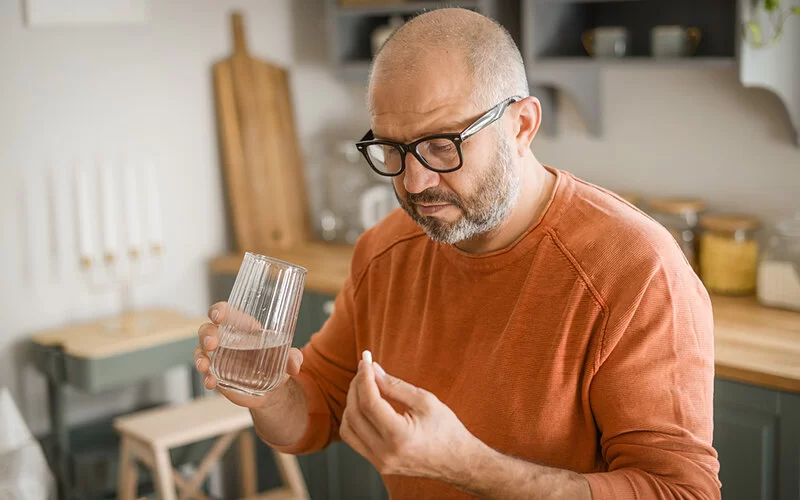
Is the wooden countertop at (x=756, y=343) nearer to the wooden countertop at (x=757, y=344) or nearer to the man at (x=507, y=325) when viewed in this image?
the wooden countertop at (x=757, y=344)

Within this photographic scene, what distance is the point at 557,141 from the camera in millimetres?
3018

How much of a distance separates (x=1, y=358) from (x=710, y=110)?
7.28 feet

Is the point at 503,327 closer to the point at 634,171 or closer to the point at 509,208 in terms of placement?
the point at 509,208

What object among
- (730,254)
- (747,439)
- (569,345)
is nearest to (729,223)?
(730,254)

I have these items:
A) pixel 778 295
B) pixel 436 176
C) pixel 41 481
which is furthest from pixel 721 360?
pixel 41 481

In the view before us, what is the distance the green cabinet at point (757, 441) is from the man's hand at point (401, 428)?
1.08 metres

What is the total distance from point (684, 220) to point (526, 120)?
1.37m

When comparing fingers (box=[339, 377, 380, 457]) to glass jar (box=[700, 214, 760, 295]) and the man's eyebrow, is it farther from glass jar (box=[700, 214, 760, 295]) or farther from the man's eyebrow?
glass jar (box=[700, 214, 760, 295])

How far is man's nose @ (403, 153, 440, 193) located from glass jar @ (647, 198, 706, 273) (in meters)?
1.47

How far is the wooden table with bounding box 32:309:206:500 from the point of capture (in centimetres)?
270

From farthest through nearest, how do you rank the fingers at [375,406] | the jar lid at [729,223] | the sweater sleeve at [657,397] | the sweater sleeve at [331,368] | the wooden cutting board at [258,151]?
the wooden cutting board at [258,151], the jar lid at [729,223], the sweater sleeve at [331,368], the sweater sleeve at [657,397], the fingers at [375,406]

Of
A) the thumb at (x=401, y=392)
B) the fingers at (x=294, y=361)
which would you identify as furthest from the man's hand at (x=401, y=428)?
the fingers at (x=294, y=361)

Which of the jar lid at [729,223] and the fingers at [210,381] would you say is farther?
the jar lid at [729,223]

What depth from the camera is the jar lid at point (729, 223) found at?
251cm
